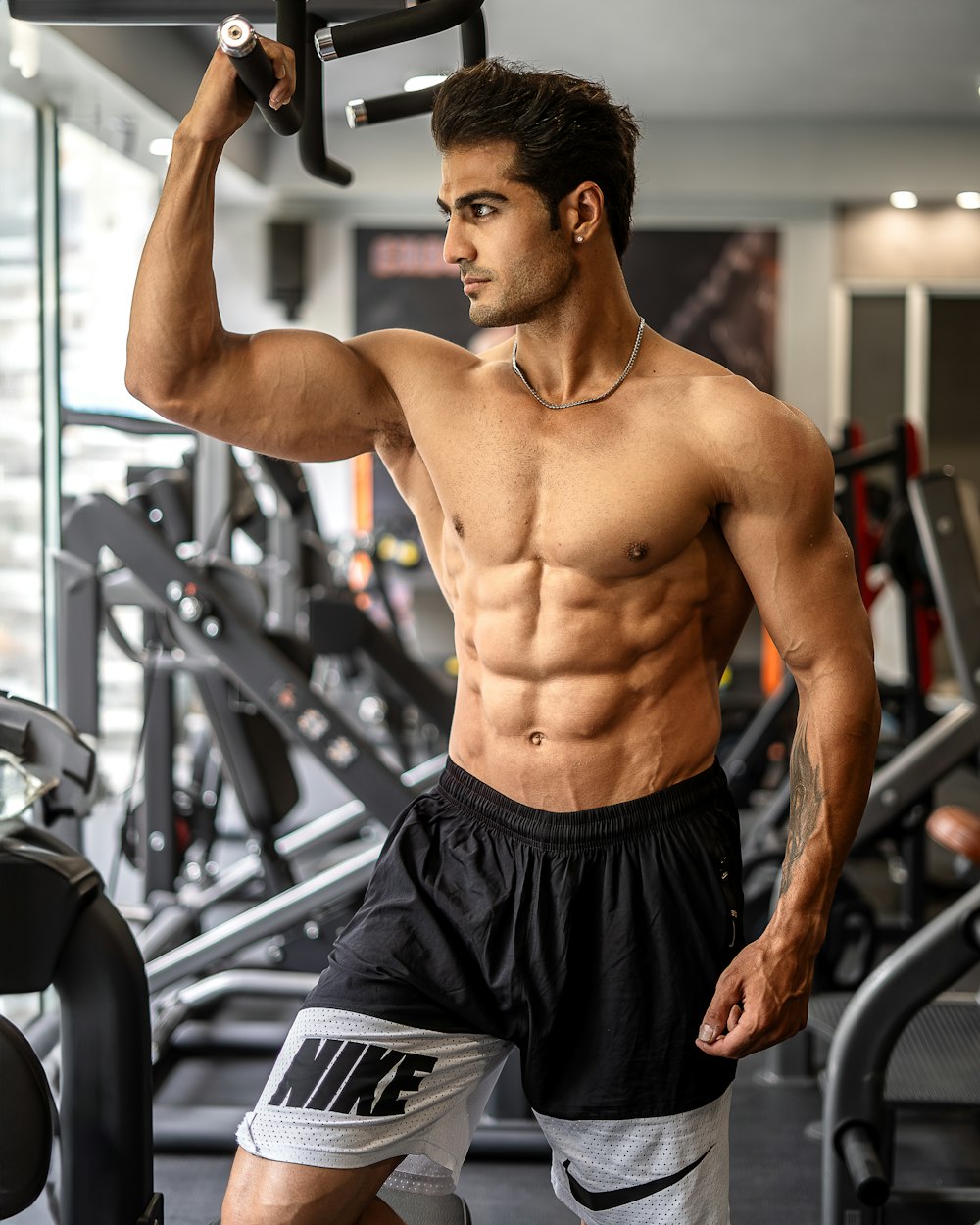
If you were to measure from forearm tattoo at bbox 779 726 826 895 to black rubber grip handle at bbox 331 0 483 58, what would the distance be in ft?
2.82

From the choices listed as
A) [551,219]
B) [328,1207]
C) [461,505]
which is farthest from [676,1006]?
[551,219]

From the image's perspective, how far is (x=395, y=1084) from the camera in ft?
4.56

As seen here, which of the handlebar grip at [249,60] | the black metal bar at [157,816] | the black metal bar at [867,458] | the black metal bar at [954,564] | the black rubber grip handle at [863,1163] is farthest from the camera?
the black metal bar at [867,458]

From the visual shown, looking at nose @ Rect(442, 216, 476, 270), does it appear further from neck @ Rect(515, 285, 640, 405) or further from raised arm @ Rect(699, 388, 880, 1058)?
raised arm @ Rect(699, 388, 880, 1058)

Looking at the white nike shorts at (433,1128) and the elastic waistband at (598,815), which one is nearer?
the white nike shorts at (433,1128)

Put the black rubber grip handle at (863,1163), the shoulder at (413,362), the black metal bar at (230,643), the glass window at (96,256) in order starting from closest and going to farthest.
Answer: the shoulder at (413,362) < the black rubber grip handle at (863,1163) < the black metal bar at (230,643) < the glass window at (96,256)

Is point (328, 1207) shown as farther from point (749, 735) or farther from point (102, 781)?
point (749, 735)

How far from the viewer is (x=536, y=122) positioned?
4.63 feet

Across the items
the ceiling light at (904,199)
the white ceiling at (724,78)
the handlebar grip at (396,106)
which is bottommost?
the handlebar grip at (396,106)

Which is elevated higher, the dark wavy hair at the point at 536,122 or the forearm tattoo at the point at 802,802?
the dark wavy hair at the point at 536,122

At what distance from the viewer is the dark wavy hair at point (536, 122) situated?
4.64 feet

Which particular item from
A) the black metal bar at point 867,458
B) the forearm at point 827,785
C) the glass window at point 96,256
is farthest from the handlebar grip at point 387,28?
the glass window at point 96,256

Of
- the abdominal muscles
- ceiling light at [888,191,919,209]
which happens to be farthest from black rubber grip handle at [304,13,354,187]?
ceiling light at [888,191,919,209]

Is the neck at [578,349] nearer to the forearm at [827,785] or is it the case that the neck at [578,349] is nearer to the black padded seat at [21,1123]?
the forearm at [827,785]
